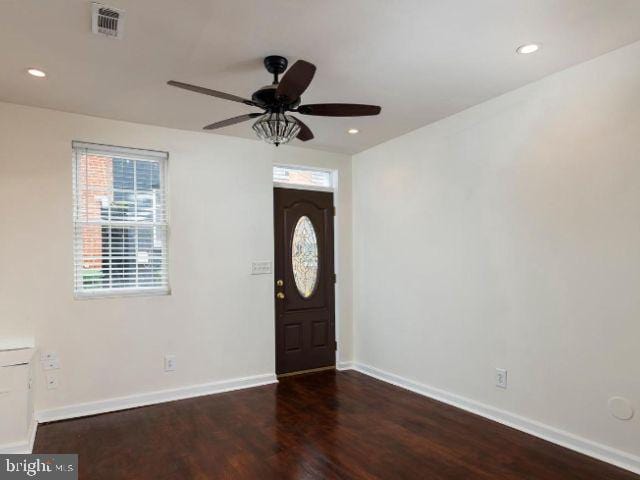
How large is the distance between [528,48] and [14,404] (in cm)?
419

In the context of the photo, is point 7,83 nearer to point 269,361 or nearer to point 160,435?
point 160,435

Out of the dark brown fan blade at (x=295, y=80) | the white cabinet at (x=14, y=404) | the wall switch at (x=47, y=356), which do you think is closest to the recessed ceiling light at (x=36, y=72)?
the dark brown fan blade at (x=295, y=80)

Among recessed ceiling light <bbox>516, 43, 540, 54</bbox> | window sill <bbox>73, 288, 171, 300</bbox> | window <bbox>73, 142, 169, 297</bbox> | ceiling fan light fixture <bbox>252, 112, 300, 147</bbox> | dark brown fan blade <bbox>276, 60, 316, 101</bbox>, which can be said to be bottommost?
window sill <bbox>73, 288, 171, 300</bbox>

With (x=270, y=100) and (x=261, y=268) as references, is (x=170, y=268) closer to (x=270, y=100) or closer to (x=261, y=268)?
(x=261, y=268)

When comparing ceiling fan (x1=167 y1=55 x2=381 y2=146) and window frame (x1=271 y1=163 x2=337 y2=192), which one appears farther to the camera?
window frame (x1=271 y1=163 x2=337 y2=192)

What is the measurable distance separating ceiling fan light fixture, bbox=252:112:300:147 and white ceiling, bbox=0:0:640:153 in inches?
15.5

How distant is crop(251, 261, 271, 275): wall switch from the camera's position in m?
4.52

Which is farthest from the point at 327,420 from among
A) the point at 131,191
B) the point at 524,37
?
the point at 524,37

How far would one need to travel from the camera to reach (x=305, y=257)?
4969mm

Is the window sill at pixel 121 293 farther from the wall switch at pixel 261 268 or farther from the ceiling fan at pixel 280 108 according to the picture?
the ceiling fan at pixel 280 108

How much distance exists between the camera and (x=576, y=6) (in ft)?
7.14

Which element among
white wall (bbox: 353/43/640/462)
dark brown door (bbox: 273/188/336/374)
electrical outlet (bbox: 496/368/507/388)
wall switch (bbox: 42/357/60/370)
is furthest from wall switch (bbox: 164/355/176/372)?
electrical outlet (bbox: 496/368/507/388)

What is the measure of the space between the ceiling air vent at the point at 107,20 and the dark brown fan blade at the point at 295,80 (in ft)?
3.04

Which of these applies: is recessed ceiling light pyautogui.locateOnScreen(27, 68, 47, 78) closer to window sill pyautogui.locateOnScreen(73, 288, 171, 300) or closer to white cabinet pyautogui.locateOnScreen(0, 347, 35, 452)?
window sill pyautogui.locateOnScreen(73, 288, 171, 300)
